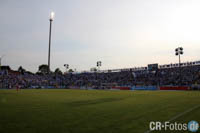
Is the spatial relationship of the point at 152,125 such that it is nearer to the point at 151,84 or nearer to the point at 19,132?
the point at 19,132

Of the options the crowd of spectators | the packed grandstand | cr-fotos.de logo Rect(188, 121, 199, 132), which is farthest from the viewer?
the crowd of spectators

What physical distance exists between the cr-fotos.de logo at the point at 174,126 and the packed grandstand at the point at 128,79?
3602 centimetres

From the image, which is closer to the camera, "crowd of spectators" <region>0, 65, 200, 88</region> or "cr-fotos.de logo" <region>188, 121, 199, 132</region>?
"cr-fotos.de logo" <region>188, 121, 199, 132</region>

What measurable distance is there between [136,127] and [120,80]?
184 feet

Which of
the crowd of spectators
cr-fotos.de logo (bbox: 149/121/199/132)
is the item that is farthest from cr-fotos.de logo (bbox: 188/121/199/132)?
the crowd of spectators

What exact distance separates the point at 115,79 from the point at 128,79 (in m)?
6.14

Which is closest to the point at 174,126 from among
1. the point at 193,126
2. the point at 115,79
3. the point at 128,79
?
the point at 193,126

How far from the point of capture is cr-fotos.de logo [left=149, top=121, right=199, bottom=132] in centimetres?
610

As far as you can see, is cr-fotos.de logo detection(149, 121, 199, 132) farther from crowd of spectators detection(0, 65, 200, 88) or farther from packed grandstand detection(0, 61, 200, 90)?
crowd of spectators detection(0, 65, 200, 88)

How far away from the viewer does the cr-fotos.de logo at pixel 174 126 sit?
240 inches

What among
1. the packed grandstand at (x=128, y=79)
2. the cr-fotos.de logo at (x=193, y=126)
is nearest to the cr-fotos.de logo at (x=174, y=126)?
the cr-fotos.de logo at (x=193, y=126)

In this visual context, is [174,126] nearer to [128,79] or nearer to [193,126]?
[193,126]

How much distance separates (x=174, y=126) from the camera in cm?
645

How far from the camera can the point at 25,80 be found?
67625mm
